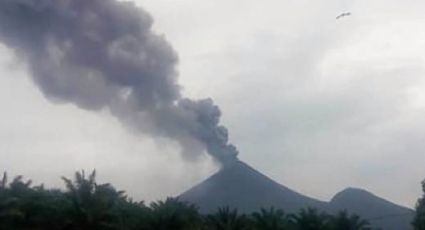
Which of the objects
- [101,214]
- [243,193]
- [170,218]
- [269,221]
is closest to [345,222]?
[269,221]

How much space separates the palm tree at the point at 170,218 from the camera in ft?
147

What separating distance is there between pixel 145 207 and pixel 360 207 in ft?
446

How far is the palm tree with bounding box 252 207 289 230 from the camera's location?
4728cm

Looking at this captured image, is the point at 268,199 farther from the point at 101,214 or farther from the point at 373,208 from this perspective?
the point at 101,214

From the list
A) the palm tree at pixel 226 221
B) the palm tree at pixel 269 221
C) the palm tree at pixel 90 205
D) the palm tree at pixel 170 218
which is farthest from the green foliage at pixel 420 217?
the palm tree at pixel 90 205

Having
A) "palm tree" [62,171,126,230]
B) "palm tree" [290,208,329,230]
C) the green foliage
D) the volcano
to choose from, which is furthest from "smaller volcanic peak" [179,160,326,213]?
"palm tree" [62,171,126,230]

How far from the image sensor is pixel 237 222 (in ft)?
154

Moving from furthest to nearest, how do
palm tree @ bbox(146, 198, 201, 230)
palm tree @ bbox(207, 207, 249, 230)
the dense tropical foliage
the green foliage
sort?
the green foliage
palm tree @ bbox(207, 207, 249, 230)
palm tree @ bbox(146, 198, 201, 230)
the dense tropical foliage

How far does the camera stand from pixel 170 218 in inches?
1768

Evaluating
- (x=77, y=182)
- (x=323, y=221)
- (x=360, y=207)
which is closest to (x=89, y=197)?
(x=77, y=182)

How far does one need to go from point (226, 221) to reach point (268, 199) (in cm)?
12985

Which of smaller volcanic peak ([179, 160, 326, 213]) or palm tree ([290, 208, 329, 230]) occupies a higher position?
smaller volcanic peak ([179, 160, 326, 213])

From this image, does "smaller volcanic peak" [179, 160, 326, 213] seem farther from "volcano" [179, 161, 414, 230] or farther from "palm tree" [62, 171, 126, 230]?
"palm tree" [62, 171, 126, 230]

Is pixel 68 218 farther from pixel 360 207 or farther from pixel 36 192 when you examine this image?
pixel 360 207
